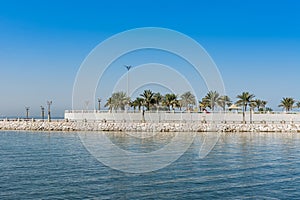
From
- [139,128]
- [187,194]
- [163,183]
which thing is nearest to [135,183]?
[163,183]

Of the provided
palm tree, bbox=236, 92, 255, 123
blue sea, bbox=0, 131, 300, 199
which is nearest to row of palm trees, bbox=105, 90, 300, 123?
palm tree, bbox=236, 92, 255, 123

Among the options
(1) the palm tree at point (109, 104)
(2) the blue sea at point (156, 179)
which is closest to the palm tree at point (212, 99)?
(1) the palm tree at point (109, 104)

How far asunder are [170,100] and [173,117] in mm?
14039

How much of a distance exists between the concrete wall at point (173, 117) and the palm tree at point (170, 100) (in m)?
13.6

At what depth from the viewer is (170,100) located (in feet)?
259

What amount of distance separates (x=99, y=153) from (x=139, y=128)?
3189cm

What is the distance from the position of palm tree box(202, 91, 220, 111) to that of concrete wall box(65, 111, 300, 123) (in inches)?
428

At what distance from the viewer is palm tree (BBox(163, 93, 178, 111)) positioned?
78.7 metres

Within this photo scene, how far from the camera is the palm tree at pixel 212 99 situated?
2980 inches

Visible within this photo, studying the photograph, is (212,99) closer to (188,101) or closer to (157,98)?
(188,101)

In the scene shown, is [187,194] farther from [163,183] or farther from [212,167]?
[212,167]

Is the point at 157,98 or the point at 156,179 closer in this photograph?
the point at 156,179

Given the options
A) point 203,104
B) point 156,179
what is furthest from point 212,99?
point 156,179

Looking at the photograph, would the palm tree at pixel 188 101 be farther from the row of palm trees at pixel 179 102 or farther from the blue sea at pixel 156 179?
the blue sea at pixel 156 179
